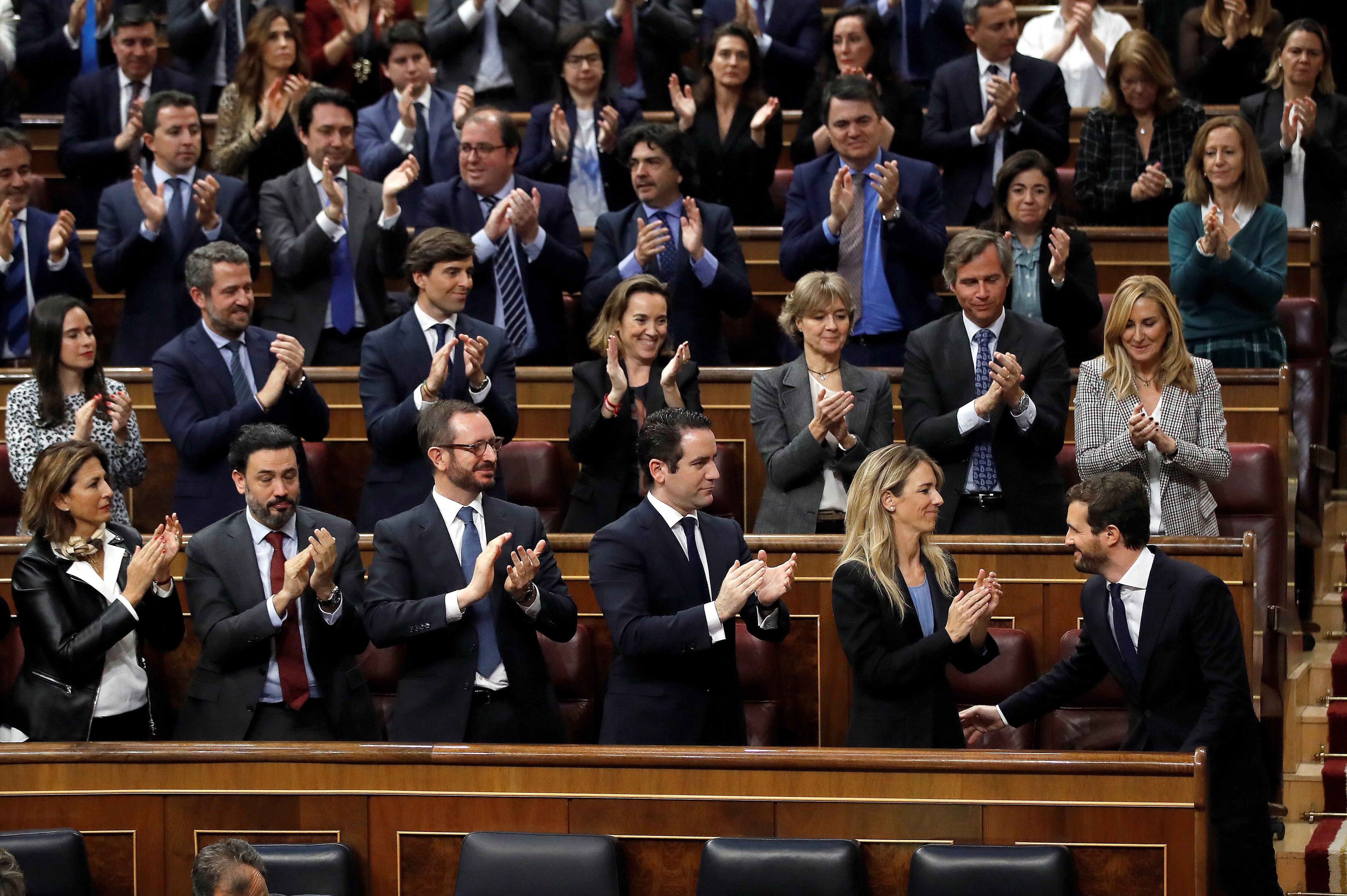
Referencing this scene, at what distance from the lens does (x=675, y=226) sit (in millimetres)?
4449

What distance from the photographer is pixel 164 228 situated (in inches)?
181

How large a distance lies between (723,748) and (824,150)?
256 cm

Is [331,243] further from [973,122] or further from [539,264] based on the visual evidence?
[973,122]

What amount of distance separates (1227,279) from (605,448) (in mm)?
1603

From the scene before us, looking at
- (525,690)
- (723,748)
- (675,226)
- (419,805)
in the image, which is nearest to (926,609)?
(723,748)

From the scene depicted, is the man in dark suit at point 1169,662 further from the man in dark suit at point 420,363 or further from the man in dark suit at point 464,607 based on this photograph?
the man in dark suit at point 420,363

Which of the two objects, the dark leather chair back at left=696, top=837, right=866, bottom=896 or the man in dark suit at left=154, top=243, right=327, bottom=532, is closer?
the dark leather chair back at left=696, top=837, right=866, bottom=896

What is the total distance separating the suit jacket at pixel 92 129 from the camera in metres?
5.39

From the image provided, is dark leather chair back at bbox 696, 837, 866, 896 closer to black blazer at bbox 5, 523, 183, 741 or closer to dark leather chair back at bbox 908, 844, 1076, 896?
dark leather chair back at bbox 908, 844, 1076, 896

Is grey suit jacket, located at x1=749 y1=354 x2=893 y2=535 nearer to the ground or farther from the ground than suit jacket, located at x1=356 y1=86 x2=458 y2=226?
nearer to the ground

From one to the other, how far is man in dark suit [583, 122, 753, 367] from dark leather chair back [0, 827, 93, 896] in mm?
1952

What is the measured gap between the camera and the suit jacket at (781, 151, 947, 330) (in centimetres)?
434

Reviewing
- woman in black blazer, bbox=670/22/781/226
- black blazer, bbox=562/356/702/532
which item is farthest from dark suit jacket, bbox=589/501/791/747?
woman in black blazer, bbox=670/22/781/226

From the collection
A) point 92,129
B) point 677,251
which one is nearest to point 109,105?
point 92,129
